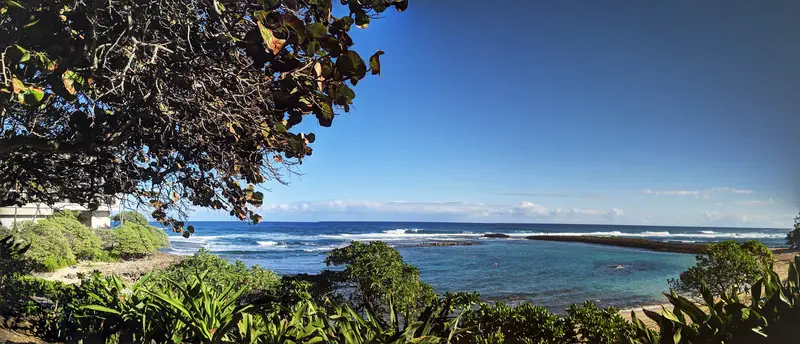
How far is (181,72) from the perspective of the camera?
2.56 m

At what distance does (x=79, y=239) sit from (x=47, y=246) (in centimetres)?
339

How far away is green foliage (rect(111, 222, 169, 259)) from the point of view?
27125 mm

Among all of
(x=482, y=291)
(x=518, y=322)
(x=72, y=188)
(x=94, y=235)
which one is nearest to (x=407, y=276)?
(x=518, y=322)

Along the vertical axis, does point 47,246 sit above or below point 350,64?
below

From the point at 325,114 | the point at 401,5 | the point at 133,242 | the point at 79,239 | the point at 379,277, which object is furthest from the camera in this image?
the point at 133,242

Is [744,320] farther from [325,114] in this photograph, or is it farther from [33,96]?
[33,96]

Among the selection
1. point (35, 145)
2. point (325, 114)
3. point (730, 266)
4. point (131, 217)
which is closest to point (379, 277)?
point (131, 217)

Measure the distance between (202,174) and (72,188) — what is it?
1269mm

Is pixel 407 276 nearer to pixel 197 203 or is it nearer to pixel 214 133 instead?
pixel 197 203

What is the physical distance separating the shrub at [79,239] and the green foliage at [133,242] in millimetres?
1183

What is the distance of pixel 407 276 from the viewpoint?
8344 mm

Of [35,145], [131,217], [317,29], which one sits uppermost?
[317,29]

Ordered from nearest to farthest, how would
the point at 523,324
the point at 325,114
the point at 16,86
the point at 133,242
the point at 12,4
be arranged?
1. the point at 12,4
2. the point at 16,86
3. the point at 325,114
4. the point at 523,324
5. the point at 133,242

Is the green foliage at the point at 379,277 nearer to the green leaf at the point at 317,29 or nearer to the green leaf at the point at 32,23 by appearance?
the green leaf at the point at 317,29
